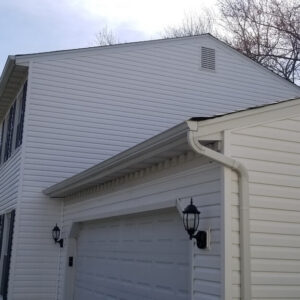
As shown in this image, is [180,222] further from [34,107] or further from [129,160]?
[34,107]

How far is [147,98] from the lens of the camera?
12867mm

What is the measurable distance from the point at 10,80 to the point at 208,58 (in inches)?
224

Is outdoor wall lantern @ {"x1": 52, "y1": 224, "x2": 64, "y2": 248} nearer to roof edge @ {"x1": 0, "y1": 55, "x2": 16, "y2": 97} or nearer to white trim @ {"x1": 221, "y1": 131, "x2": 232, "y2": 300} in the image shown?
roof edge @ {"x1": 0, "y1": 55, "x2": 16, "y2": 97}

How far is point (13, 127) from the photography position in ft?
44.6

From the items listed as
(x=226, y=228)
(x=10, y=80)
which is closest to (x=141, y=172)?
(x=226, y=228)

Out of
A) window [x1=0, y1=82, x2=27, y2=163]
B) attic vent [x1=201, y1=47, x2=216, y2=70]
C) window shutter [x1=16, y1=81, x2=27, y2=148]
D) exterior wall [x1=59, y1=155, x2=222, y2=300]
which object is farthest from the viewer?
attic vent [x1=201, y1=47, x2=216, y2=70]

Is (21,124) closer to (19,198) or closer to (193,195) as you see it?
(19,198)

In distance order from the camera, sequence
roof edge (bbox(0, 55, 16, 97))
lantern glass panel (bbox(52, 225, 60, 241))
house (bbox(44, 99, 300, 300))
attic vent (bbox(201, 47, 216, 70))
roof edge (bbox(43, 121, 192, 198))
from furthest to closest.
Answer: attic vent (bbox(201, 47, 216, 70)), roof edge (bbox(0, 55, 16, 97)), lantern glass panel (bbox(52, 225, 60, 241)), roof edge (bbox(43, 121, 192, 198)), house (bbox(44, 99, 300, 300))

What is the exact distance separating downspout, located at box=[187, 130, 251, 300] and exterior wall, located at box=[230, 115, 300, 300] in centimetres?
7

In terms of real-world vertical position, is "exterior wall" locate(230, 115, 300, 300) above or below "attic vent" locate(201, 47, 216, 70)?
below

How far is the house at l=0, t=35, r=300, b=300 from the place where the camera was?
5.07 metres

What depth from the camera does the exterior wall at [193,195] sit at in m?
5.07

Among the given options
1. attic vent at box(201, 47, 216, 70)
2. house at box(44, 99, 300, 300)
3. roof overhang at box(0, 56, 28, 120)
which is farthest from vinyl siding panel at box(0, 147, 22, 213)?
attic vent at box(201, 47, 216, 70)

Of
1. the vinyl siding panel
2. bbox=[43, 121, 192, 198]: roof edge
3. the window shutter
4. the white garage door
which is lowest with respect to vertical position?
the white garage door
